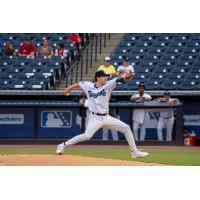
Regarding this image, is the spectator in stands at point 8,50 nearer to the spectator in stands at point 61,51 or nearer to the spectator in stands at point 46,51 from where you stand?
the spectator in stands at point 46,51

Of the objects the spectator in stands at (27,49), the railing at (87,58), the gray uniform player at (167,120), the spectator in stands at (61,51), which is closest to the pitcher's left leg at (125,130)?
the gray uniform player at (167,120)

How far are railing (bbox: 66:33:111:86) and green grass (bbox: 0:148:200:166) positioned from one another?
4.58 metres

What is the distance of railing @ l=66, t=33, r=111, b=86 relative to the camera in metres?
22.6

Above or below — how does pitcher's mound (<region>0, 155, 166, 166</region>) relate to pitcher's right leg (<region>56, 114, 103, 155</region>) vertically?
below

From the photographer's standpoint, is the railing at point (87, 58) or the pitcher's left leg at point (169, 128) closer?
the pitcher's left leg at point (169, 128)

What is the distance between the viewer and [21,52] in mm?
22906

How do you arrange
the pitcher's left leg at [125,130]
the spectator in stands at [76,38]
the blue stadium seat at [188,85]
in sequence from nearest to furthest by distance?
the pitcher's left leg at [125,130], the blue stadium seat at [188,85], the spectator in stands at [76,38]

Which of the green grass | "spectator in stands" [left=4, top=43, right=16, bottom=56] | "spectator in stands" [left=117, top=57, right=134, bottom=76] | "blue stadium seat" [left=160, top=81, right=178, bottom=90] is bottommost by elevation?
the green grass

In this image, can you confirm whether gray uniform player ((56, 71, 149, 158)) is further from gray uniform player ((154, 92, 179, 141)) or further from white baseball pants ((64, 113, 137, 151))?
gray uniform player ((154, 92, 179, 141))

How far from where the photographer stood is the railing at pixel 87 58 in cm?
2261

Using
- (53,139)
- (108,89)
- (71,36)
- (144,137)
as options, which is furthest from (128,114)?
(108,89)

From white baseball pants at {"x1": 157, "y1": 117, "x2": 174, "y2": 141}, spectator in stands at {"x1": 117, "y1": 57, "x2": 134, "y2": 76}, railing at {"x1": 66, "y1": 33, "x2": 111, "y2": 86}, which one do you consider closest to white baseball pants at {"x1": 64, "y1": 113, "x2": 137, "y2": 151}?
white baseball pants at {"x1": 157, "y1": 117, "x2": 174, "y2": 141}

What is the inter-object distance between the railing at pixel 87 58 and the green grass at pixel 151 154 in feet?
15.0

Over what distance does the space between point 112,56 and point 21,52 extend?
8.74 ft
